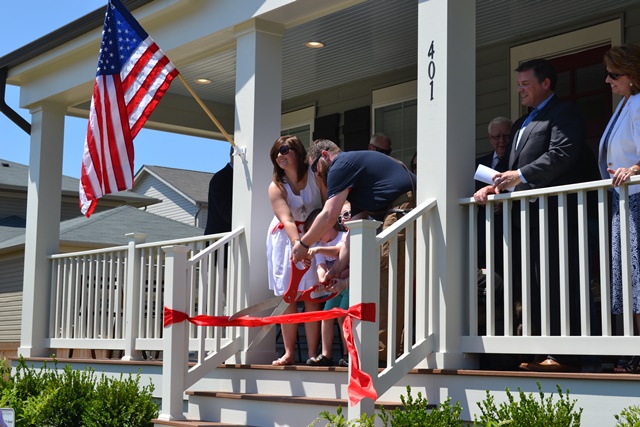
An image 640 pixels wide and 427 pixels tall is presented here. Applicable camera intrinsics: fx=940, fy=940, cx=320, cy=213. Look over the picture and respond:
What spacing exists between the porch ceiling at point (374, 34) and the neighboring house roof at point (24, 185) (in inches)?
592

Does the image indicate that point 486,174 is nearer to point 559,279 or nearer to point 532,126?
point 532,126

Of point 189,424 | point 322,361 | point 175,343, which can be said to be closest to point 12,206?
point 175,343

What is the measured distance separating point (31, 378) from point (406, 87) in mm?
4985

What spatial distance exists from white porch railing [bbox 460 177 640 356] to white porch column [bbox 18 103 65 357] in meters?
5.91

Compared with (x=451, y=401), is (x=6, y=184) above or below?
above

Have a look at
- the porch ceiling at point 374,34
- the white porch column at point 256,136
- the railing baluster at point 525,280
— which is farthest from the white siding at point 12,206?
the railing baluster at point 525,280

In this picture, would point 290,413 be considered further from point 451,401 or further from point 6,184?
point 6,184

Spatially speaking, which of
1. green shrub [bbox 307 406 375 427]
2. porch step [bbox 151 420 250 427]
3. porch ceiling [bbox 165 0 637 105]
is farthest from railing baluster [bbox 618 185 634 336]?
porch ceiling [bbox 165 0 637 105]

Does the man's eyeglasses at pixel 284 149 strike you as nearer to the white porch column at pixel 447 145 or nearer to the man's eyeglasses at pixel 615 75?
the white porch column at pixel 447 145

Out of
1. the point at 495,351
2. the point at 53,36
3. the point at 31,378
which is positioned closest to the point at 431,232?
the point at 495,351

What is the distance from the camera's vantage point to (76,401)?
25.6 feet

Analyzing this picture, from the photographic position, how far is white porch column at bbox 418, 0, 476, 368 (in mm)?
5828

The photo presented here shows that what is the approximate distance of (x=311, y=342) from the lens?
22.3 ft

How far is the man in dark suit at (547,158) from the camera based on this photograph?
5.58 meters
